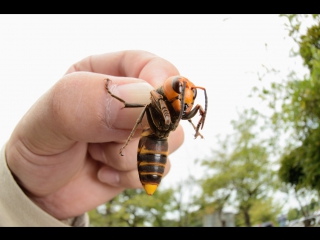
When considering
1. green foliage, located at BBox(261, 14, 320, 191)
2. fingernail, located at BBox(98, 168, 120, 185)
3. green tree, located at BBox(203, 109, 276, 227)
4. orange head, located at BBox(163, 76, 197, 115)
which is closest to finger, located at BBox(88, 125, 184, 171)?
fingernail, located at BBox(98, 168, 120, 185)

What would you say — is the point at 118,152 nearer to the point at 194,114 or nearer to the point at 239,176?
the point at 194,114

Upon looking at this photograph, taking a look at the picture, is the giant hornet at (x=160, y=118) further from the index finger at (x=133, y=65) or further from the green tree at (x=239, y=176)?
the green tree at (x=239, y=176)

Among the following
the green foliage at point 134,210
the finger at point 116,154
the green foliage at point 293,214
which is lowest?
the green foliage at point 134,210

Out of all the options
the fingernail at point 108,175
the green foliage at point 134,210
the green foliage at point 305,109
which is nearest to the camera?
the fingernail at point 108,175

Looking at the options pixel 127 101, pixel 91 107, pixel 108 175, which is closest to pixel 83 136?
pixel 91 107

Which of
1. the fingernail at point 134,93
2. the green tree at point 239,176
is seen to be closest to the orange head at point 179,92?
the fingernail at point 134,93

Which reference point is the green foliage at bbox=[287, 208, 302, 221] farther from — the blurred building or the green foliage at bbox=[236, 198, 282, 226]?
the blurred building
